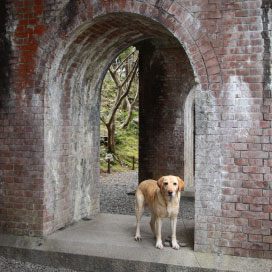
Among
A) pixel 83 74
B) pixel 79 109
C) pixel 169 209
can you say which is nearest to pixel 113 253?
pixel 169 209

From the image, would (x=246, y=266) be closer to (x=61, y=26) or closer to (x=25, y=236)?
(x=25, y=236)

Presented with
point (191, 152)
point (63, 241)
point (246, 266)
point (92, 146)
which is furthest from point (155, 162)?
point (246, 266)

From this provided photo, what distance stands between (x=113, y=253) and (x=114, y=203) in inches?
202

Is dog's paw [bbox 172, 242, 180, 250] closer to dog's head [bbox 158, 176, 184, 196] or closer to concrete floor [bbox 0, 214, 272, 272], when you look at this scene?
concrete floor [bbox 0, 214, 272, 272]

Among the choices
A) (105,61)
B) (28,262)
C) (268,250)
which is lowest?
(28,262)

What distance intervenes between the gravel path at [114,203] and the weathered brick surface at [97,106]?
61 cm

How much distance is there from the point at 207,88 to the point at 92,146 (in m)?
3.05

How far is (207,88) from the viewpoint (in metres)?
5.20

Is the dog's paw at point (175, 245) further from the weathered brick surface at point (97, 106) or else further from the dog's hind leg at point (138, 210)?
the dog's hind leg at point (138, 210)

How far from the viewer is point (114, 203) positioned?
10547 mm

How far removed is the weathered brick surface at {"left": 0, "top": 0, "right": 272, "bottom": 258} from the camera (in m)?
5.03

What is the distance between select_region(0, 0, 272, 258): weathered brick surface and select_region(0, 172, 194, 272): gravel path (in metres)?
0.61

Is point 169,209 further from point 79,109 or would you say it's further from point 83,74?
point 83,74

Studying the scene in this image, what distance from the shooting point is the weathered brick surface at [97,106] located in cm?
503
